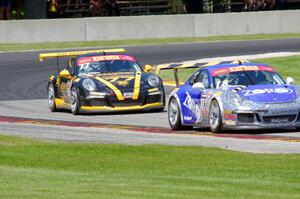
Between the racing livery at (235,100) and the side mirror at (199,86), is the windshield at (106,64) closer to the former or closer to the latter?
the racing livery at (235,100)

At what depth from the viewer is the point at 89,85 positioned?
21.6 meters

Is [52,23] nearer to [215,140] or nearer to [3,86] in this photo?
[3,86]

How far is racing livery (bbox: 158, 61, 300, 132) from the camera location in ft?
53.3

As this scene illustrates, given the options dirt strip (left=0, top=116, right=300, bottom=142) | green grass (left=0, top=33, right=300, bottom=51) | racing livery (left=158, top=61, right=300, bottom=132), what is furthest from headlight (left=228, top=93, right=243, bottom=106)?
green grass (left=0, top=33, right=300, bottom=51)

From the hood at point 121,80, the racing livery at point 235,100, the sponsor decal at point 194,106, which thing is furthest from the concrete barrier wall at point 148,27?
the sponsor decal at point 194,106

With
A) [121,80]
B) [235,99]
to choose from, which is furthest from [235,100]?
[121,80]

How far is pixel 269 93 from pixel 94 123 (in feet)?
14.0

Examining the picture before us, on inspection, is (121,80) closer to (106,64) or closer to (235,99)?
(106,64)

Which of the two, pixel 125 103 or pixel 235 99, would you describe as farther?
pixel 125 103

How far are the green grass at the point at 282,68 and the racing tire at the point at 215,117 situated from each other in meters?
10.7

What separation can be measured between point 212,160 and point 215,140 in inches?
106

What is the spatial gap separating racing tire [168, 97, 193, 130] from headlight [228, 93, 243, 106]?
153cm

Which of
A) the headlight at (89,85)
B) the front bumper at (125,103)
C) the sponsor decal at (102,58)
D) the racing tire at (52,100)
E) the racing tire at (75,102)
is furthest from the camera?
the racing tire at (52,100)

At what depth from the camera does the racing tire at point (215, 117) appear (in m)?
16.7
